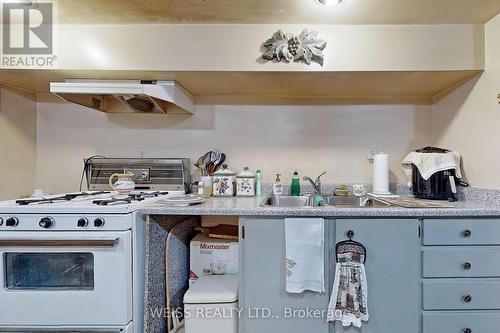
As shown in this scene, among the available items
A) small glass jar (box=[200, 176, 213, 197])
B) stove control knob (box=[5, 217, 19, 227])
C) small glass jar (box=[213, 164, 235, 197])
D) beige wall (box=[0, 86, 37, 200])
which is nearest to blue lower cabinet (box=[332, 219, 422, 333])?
small glass jar (box=[213, 164, 235, 197])

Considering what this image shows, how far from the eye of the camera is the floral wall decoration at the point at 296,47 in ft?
5.20

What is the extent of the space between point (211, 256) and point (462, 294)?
1434 mm

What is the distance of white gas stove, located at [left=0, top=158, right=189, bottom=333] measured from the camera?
51.5 inches

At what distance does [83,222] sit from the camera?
4.28 feet

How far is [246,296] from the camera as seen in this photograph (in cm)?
140

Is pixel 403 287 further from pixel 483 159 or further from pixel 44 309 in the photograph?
pixel 44 309

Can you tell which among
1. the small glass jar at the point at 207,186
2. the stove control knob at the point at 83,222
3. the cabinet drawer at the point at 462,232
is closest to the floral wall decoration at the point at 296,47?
the small glass jar at the point at 207,186

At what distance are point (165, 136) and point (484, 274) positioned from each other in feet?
7.43

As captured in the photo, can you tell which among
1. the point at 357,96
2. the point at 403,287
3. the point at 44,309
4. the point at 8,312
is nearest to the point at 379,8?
the point at 357,96

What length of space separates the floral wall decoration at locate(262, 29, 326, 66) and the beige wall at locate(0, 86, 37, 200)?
6.38 ft

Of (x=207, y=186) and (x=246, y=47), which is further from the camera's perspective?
(x=207, y=186)

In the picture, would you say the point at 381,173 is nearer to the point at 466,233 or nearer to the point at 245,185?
the point at 466,233

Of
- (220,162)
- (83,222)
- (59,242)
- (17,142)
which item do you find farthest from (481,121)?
(17,142)

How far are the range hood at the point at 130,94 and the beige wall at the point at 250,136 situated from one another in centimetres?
12
